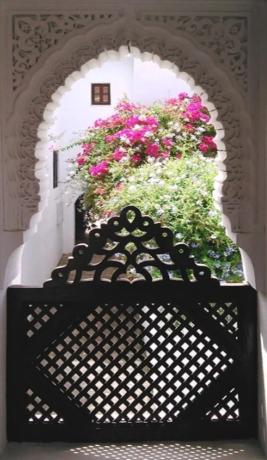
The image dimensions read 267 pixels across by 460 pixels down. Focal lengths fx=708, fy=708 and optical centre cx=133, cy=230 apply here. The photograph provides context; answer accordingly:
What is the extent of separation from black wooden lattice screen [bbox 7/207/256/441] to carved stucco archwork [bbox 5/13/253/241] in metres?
0.51

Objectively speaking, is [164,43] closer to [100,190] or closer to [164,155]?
[164,155]

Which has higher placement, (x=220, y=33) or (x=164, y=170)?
(x=220, y=33)

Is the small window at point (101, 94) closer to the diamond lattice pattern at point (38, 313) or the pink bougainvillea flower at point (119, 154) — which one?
the pink bougainvillea flower at point (119, 154)

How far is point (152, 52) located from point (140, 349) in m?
1.35

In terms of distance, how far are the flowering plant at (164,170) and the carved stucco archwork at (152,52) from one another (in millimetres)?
1098

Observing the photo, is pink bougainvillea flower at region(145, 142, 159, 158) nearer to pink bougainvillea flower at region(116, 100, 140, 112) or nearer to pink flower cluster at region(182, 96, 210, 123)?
pink flower cluster at region(182, 96, 210, 123)

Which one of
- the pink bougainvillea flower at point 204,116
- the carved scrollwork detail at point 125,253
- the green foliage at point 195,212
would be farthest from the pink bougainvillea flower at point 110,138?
the carved scrollwork detail at point 125,253

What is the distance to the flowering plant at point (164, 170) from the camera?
4133 millimetres

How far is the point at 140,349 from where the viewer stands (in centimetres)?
332

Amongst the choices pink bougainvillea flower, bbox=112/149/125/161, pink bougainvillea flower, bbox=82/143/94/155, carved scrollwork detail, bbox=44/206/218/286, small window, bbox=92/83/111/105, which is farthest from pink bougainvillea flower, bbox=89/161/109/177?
small window, bbox=92/83/111/105

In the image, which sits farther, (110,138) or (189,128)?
(110,138)

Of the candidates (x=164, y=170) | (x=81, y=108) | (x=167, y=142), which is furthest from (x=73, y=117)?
(x=164, y=170)

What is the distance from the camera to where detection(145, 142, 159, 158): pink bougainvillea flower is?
5.10 m

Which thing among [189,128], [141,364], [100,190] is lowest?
[141,364]
